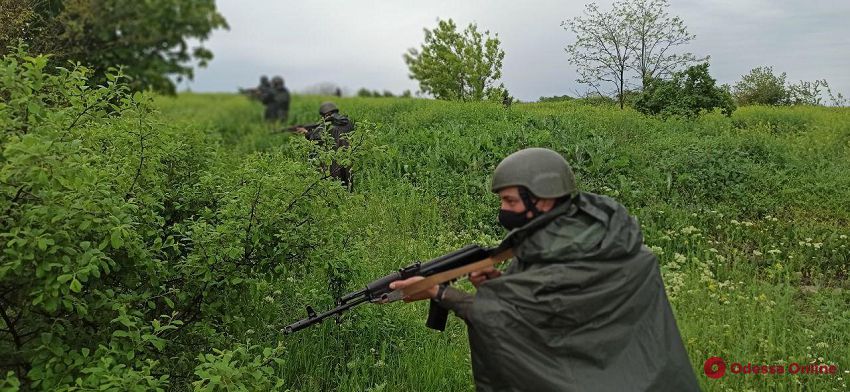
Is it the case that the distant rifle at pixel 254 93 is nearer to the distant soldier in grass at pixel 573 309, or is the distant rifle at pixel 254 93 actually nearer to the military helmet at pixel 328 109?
the military helmet at pixel 328 109

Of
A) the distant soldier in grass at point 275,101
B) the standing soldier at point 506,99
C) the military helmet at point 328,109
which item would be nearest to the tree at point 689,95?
the standing soldier at point 506,99

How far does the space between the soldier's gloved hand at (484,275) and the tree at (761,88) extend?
7.44 metres

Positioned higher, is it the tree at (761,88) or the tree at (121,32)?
the tree at (121,32)

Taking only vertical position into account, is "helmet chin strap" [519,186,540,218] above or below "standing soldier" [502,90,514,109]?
below

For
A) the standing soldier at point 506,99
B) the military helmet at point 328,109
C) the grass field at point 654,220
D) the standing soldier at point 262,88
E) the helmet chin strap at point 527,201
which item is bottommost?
the grass field at point 654,220

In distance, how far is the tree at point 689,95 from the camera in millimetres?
9172

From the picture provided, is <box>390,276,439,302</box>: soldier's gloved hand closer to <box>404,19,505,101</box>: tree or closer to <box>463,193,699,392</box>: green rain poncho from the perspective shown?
<box>463,193,699,392</box>: green rain poncho

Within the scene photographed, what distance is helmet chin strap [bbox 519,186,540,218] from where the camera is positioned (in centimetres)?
306

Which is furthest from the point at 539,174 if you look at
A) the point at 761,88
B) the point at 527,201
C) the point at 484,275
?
the point at 761,88

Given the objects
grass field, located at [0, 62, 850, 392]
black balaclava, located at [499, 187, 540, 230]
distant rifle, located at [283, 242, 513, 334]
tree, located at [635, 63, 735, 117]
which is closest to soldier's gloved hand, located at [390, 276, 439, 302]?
distant rifle, located at [283, 242, 513, 334]

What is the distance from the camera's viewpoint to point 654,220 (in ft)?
25.8

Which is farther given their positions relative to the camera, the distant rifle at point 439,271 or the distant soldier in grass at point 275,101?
the distant soldier in grass at point 275,101

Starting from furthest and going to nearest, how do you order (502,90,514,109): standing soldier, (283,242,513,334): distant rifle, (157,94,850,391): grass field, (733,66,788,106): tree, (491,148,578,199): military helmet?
(502,90,514,109): standing soldier
(733,66,788,106): tree
(157,94,850,391): grass field
(283,242,513,334): distant rifle
(491,148,578,199): military helmet

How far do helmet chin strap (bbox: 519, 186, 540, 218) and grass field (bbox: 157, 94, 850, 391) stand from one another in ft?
5.92
